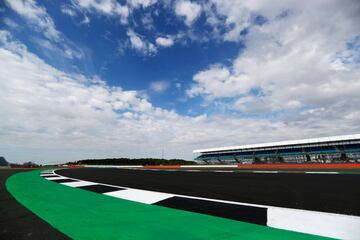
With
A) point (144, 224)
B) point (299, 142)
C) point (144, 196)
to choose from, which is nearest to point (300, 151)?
point (299, 142)

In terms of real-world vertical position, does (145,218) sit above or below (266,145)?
below

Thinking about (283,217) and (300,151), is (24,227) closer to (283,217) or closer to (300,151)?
(283,217)

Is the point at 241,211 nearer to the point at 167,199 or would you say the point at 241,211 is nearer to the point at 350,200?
the point at 167,199

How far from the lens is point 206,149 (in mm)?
78562

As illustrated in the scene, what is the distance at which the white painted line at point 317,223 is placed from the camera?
250 cm

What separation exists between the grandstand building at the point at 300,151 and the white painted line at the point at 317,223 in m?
45.8

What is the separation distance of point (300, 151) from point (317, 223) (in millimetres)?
62373

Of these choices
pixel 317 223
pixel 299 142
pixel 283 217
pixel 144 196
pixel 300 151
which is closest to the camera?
pixel 317 223

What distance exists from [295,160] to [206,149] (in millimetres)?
31700

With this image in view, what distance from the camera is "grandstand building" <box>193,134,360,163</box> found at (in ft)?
153

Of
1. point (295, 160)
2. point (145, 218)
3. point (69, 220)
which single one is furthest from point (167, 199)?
point (295, 160)

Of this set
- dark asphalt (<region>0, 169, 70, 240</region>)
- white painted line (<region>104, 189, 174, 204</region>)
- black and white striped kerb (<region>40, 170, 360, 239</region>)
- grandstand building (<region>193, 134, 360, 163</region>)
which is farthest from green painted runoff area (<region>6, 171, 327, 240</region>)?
grandstand building (<region>193, 134, 360, 163</region>)

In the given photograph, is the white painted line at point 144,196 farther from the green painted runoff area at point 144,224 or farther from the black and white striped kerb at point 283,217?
the green painted runoff area at point 144,224

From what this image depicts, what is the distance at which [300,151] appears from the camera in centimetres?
5688
